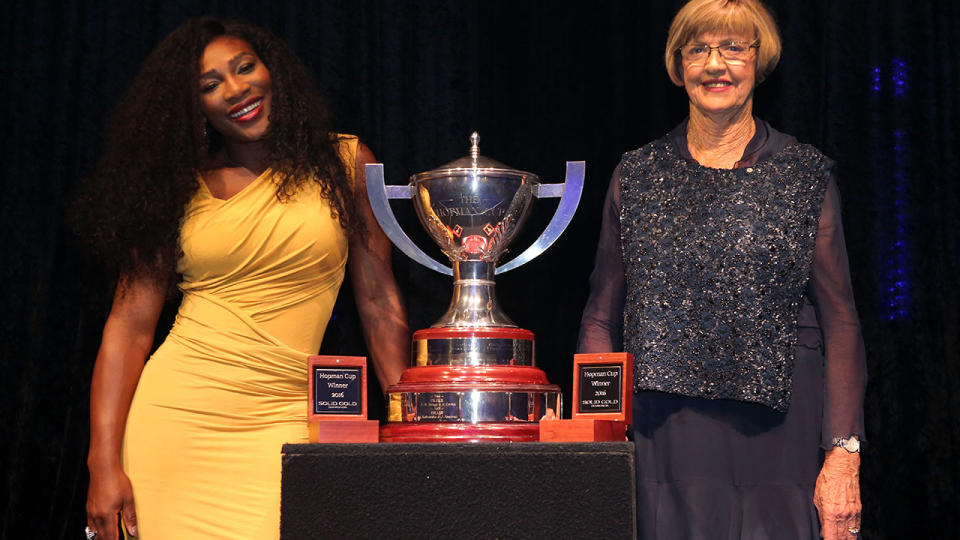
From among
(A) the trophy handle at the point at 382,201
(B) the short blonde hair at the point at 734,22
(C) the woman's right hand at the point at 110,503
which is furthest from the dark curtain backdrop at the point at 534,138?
(A) the trophy handle at the point at 382,201

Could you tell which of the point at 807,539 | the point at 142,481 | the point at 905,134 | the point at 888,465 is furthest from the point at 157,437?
the point at 905,134

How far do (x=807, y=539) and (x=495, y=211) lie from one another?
0.71m


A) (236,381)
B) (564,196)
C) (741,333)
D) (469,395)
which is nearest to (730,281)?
(741,333)

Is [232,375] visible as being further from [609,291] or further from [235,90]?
[609,291]

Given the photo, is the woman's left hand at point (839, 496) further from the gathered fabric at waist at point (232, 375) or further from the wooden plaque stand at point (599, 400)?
the gathered fabric at waist at point (232, 375)

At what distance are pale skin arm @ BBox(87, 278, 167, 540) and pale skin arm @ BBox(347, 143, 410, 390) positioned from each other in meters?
0.38

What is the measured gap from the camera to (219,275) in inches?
87.6

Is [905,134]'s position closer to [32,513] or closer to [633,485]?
[633,485]

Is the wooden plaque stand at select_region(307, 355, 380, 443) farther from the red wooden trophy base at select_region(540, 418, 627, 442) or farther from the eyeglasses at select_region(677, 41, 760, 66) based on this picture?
the eyeglasses at select_region(677, 41, 760, 66)

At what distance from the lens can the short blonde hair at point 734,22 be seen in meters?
2.03

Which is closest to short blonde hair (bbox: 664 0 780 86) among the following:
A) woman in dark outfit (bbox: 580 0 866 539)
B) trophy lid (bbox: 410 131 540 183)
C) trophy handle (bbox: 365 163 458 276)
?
woman in dark outfit (bbox: 580 0 866 539)

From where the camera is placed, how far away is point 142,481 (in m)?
2.18

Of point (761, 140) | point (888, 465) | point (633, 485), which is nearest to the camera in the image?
point (633, 485)

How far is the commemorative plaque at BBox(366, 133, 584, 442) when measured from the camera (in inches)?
67.7
